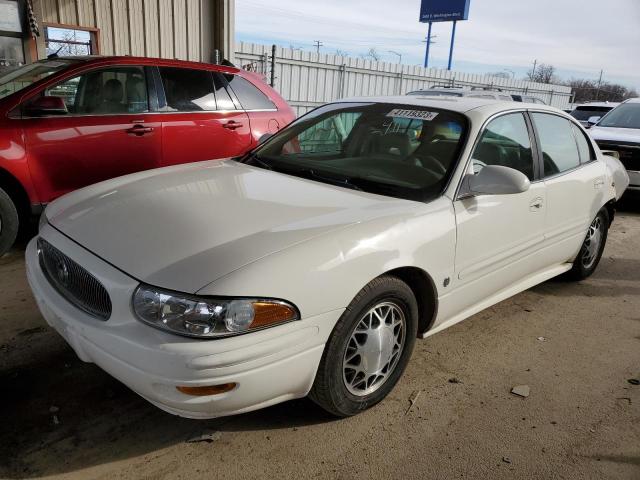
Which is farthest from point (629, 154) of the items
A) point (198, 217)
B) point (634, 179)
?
point (198, 217)

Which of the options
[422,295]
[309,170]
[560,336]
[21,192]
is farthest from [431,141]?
[21,192]

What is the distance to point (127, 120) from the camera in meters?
4.99

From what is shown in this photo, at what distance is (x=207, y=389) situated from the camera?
206cm

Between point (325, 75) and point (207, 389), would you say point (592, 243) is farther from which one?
point (325, 75)

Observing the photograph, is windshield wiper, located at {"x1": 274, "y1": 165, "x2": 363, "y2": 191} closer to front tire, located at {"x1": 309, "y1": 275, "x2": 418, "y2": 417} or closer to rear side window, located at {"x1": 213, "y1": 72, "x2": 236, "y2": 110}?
front tire, located at {"x1": 309, "y1": 275, "x2": 418, "y2": 417}

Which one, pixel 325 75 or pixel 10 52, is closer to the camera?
pixel 10 52

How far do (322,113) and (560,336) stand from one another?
7.71 feet

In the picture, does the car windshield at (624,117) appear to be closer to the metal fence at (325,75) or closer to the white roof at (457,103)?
the white roof at (457,103)

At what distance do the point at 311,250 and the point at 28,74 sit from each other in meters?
4.01

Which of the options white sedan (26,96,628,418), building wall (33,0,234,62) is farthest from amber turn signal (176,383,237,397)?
building wall (33,0,234,62)

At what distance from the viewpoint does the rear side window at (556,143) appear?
379cm

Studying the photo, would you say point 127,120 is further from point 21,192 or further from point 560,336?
point 560,336

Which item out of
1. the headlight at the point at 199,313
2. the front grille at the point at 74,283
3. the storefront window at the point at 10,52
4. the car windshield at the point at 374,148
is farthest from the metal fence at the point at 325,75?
the headlight at the point at 199,313

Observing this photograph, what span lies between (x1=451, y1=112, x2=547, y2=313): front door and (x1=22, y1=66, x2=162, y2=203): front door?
3.25 meters
